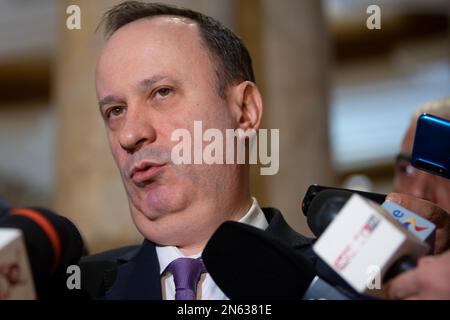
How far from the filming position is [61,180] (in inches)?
112

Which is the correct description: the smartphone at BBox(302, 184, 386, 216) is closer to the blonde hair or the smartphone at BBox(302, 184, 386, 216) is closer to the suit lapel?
the suit lapel

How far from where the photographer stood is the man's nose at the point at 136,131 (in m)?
1.39

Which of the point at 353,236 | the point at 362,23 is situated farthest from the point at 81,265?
the point at 362,23

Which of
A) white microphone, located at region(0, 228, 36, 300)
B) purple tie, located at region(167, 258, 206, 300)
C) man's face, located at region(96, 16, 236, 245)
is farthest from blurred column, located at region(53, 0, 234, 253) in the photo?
white microphone, located at region(0, 228, 36, 300)

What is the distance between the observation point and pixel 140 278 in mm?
1427

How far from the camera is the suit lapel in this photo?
139 centimetres

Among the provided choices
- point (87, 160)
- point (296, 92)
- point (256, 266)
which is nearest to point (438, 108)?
point (296, 92)

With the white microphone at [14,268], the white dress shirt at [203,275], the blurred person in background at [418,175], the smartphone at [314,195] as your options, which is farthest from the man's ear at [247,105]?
the blurred person in background at [418,175]

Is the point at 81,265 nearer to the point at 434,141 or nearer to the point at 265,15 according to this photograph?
the point at 434,141

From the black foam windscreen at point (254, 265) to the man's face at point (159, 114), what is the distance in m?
0.25

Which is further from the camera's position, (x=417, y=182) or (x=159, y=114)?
(x=417, y=182)

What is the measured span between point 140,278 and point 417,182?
1209 millimetres

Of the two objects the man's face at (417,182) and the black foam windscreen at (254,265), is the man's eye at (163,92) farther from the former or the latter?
the man's face at (417,182)

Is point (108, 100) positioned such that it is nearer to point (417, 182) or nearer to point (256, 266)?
point (256, 266)
